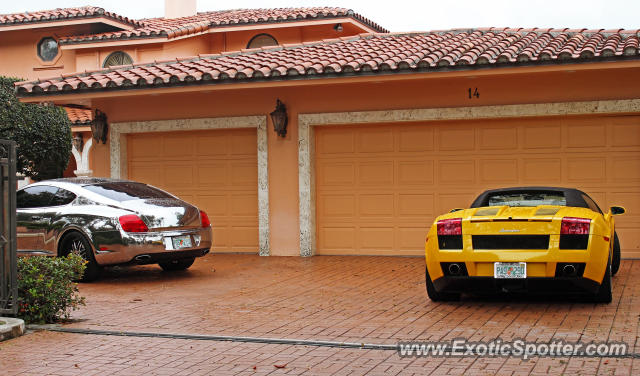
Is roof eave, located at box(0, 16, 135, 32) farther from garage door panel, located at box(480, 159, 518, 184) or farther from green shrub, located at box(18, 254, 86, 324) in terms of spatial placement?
green shrub, located at box(18, 254, 86, 324)

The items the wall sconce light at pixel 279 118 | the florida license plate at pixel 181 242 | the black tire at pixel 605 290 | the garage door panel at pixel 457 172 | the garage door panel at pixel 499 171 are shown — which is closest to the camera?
the black tire at pixel 605 290

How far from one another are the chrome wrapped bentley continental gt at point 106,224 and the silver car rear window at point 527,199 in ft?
14.3

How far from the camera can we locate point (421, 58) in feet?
42.9

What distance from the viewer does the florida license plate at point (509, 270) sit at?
782 centimetres

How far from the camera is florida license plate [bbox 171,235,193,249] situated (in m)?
10.9

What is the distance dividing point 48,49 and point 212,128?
15067mm

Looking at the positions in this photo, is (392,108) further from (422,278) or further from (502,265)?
(502,265)

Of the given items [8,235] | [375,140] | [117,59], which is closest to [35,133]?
[117,59]

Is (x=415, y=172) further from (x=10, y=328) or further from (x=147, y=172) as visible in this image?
(x=10, y=328)

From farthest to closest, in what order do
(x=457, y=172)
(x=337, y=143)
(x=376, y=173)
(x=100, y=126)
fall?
(x=100, y=126), (x=337, y=143), (x=376, y=173), (x=457, y=172)

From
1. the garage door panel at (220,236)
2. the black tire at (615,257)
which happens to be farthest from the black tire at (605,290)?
the garage door panel at (220,236)

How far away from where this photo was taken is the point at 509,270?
25.8 ft

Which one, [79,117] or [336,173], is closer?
[336,173]

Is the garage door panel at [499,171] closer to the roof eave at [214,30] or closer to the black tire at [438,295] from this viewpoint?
the black tire at [438,295]
